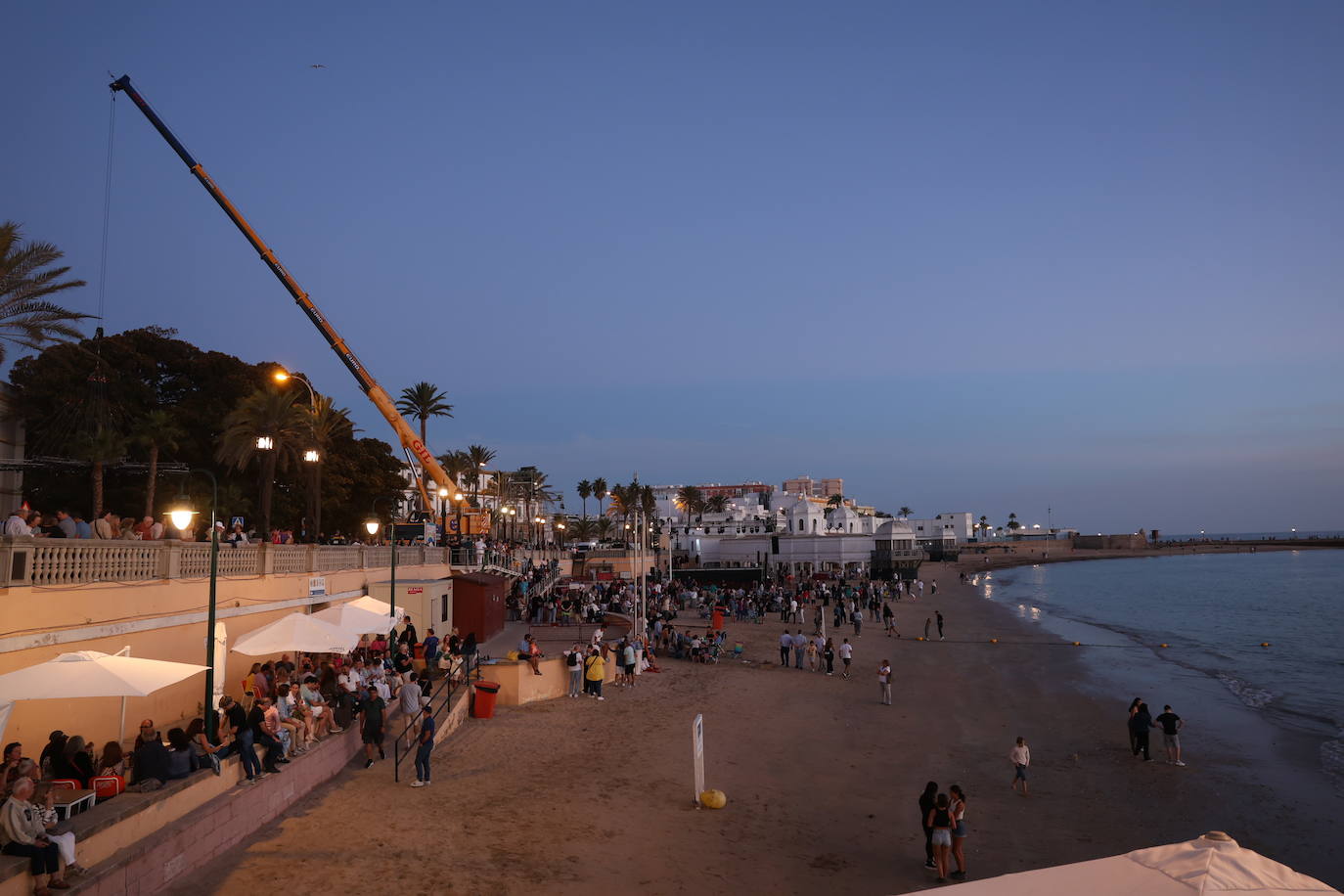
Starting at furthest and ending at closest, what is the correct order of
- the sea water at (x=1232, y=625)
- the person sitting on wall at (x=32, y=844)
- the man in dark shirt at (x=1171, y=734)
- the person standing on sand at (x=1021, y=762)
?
the sea water at (x=1232, y=625)
the man in dark shirt at (x=1171, y=734)
the person standing on sand at (x=1021, y=762)
the person sitting on wall at (x=32, y=844)

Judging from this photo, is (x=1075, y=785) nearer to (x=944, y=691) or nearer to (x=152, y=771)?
(x=944, y=691)

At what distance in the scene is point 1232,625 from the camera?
172ft

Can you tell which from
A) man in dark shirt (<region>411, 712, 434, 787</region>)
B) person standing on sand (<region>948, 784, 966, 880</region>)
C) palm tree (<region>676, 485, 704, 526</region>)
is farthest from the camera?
palm tree (<region>676, 485, 704, 526</region>)

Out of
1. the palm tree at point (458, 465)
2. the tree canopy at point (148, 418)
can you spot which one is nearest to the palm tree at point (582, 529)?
the palm tree at point (458, 465)

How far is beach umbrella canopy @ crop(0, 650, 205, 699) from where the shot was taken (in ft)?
30.2

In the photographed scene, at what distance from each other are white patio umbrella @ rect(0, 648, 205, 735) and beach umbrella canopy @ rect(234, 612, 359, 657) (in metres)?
3.51

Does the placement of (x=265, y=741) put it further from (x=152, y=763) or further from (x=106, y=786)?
(x=106, y=786)

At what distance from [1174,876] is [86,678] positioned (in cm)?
1067

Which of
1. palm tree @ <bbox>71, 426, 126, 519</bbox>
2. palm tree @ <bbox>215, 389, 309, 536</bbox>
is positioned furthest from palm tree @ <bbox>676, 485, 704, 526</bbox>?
palm tree @ <bbox>71, 426, 126, 519</bbox>

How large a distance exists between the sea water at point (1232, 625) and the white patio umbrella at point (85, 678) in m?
23.1

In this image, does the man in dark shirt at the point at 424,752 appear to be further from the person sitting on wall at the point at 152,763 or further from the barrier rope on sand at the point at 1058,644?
the barrier rope on sand at the point at 1058,644

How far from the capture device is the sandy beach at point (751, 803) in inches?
429

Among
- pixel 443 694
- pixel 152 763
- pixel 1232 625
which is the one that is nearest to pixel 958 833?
pixel 152 763

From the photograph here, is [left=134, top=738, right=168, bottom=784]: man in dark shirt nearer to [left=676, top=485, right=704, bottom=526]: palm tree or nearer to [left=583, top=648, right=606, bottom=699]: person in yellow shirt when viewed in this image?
[left=583, top=648, right=606, bottom=699]: person in yellow shirt
